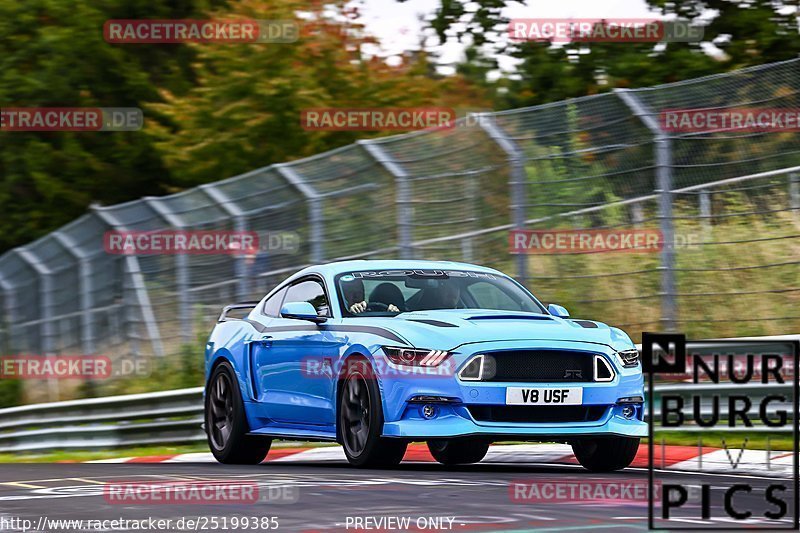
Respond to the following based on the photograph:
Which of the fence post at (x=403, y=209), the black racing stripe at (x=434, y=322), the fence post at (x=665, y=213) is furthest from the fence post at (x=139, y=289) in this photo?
the black racing stripe at (x=434, y=322)

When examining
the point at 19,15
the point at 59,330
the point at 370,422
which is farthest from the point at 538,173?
the point at 19,15

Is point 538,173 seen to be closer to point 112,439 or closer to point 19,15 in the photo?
point 112,439

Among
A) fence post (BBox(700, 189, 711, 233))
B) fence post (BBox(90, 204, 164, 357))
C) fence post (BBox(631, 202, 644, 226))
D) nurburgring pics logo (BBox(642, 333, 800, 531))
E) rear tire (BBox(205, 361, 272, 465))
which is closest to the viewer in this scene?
nurburgring pics logo (BBox(642, 333, 800, 531))

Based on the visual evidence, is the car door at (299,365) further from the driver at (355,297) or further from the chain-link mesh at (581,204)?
the chain-link mesh at (581,204)

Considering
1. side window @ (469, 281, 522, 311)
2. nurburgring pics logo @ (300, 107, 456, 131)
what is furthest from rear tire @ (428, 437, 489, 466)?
nurburgring pics logo @ (300, 107, 456, 131)

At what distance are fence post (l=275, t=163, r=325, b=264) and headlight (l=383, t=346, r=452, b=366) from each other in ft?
24.5

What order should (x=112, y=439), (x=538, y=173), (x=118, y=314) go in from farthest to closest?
(x=118, y=314) → (x=112, y=439) → (x=538, y=173)

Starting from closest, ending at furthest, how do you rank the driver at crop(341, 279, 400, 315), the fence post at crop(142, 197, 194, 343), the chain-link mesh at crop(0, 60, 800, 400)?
the driver at crop(341, 279, 400, 315), the chain-link mesh at crop(0, 60, 800, 400), the fence post at crop(142, 197, 194, 343)

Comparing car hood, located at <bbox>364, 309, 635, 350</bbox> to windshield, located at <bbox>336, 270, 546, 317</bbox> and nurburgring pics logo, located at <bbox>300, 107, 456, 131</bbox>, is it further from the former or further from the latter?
nurburgring pics logo, located at <bbox>300, 107, 456, 131</bbox>

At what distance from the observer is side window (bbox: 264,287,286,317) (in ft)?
41.5

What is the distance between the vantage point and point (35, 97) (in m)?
35.2

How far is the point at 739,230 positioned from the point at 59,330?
1200cm

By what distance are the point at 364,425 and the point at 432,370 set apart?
718mm

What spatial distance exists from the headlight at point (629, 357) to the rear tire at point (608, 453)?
0.49 m
